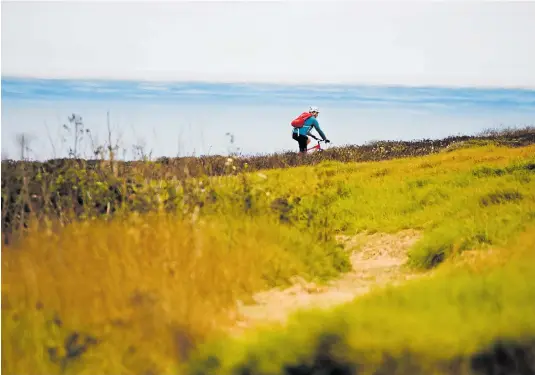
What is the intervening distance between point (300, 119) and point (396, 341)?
3.55 metres

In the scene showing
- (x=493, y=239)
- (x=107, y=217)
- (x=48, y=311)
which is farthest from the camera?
(x=493, y=239)

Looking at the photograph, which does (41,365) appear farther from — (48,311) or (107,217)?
(107,217)

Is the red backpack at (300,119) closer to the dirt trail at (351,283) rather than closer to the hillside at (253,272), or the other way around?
the hillside at (253,272)

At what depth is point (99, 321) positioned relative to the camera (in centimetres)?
408

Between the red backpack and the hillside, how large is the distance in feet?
2.21

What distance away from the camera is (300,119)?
6887mm

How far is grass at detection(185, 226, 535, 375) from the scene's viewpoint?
3.66 metres

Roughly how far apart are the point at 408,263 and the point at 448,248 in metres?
0.39

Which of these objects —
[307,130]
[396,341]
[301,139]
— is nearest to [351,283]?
[396,341]

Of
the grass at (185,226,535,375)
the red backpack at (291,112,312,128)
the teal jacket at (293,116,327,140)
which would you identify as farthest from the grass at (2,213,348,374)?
the teal jacket at (293,116,327,140)

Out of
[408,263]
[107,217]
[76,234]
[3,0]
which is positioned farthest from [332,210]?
[3,0]

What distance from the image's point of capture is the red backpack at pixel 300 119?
21.9ft

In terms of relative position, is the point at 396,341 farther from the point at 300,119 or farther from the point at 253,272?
the point at 300,119

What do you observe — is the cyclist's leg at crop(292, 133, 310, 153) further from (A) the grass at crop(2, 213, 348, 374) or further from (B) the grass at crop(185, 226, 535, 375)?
(B) the grass at crop(185, 226, 535, 375)
